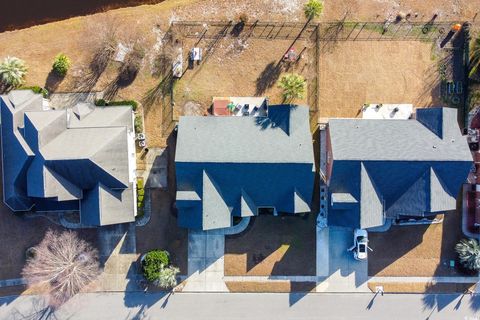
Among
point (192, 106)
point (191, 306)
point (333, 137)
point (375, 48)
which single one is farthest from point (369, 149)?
point (191, 306)

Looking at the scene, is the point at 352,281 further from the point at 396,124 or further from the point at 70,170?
the point at 70,170

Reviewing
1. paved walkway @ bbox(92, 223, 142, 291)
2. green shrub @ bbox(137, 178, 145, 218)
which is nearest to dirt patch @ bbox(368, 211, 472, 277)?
A: green shrub @ bbox(137, 178, 145, 218)

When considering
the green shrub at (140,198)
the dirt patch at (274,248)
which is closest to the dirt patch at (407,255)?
the dirt patch at (274,248)

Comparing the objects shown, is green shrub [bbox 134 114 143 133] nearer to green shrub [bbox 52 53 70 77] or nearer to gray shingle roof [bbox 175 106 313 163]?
gray shingle roof [bbox 175 106 313 163]

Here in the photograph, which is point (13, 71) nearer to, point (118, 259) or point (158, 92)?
point (158, 92)

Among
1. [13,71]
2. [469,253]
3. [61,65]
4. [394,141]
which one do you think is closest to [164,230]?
[61,65]

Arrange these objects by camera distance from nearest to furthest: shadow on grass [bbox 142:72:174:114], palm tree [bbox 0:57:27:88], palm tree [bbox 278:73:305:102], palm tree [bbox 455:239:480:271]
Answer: palm tree [bbox 278:73:305:102] < palm tree [bbox 455:239:480:271] < palm tree [bbox 0:57:27:88] < shadow on grass [bbox 142:72:174:114]

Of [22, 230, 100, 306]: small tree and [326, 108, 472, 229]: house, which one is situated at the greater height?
[326, 108, 472, 229]: house
